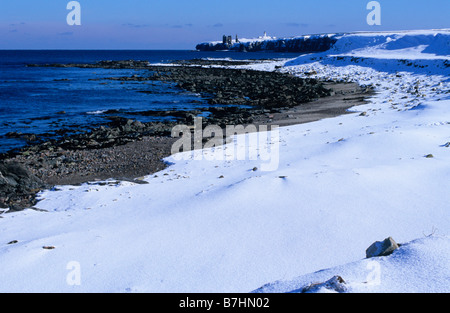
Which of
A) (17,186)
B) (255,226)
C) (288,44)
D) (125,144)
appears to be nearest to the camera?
(255,226)

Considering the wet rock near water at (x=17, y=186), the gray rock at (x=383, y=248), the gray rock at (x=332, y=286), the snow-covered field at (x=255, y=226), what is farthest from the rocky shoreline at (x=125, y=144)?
the gray rock at (x=332, y=286)

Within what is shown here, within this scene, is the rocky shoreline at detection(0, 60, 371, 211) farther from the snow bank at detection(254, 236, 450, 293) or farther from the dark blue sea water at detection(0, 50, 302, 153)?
the snow bank at detection(254, 236, 450, 293)

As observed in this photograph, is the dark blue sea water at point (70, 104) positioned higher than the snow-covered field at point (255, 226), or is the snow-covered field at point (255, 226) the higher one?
the dark blue sea water at point (70, 104)

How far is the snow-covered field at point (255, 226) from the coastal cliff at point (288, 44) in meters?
102

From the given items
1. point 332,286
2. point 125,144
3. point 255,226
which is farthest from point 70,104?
point 332,286

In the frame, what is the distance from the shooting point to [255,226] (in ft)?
15.8

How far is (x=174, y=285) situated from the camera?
11.8 ft

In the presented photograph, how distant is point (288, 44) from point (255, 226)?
14427 cm

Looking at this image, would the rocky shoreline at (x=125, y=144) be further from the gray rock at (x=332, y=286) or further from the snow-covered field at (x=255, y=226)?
the gray rock at (x=332, y=286)

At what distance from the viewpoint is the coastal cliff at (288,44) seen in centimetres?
11662

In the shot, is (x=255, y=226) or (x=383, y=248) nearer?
(x=383, y=248)

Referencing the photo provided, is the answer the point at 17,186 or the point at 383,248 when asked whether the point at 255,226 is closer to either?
the point at 383,248
